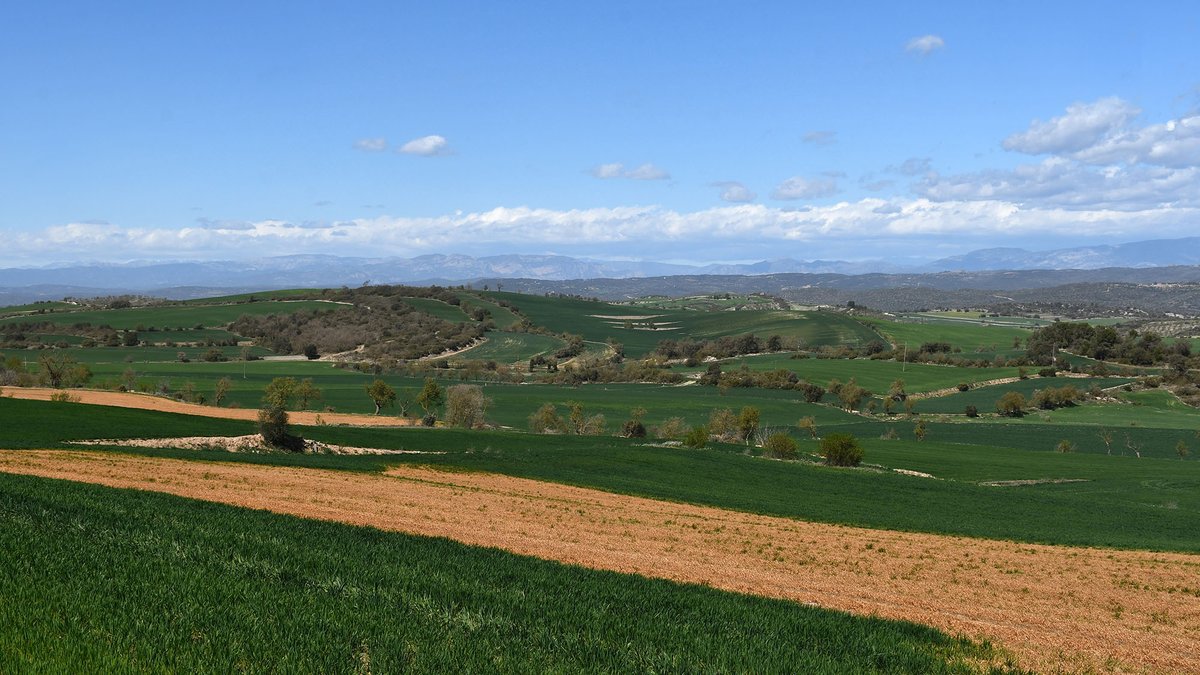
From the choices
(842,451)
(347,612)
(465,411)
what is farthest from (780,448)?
(347,612)

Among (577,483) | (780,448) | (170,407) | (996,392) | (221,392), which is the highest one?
(170,407)

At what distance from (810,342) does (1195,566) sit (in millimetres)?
147880

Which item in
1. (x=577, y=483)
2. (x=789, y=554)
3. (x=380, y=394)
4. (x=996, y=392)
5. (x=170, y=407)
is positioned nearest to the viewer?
(x=789, y=554)

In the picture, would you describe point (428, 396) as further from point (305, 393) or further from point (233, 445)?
point (233, 445)

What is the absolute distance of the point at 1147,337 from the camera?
520 ft

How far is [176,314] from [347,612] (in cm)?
18586

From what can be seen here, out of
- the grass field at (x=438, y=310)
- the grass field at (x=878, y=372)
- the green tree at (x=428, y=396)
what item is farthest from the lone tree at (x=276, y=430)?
the grass field at (x=438, y=310)

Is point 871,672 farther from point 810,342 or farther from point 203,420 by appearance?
point 810,342

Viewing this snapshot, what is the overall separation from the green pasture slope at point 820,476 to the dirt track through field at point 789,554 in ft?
16.1

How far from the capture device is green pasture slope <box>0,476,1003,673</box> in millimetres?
9594

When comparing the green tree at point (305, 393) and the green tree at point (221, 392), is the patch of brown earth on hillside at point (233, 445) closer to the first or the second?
the green tree at point (305, 393)

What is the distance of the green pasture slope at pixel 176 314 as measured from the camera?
165875mm

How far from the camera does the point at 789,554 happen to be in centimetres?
2975

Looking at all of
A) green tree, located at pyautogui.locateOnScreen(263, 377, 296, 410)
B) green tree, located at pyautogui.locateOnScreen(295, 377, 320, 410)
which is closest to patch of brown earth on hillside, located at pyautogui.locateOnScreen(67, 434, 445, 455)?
green tree, located at pyautogui.locateOnScreen(263, 377, 296, 410)
